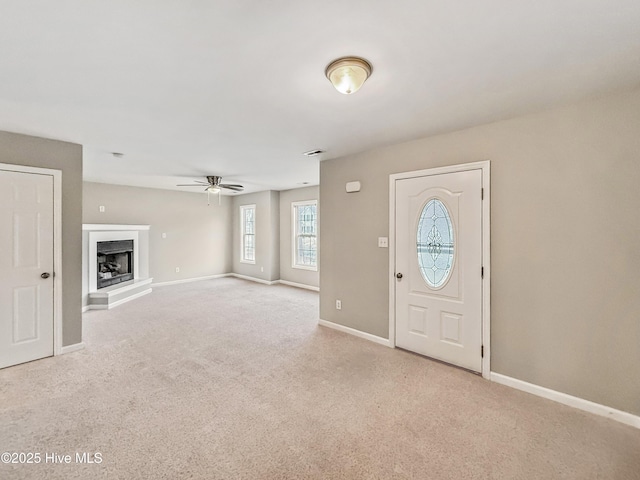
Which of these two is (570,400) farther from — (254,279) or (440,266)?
(254,279)

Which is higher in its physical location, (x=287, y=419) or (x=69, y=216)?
(x=69, y=216)

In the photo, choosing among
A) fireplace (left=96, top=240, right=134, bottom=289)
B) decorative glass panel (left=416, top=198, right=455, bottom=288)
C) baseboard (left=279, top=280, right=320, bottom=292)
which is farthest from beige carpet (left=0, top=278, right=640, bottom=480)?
baseboard (left=279, top=280, right=320, bottom=292)

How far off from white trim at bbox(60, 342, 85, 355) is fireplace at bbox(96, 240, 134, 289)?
2535 mm

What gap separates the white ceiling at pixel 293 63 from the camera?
4.55ft

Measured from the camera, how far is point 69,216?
337 centimetres

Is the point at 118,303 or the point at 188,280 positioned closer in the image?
the point at 118,303

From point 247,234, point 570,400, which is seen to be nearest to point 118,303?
point 247,234

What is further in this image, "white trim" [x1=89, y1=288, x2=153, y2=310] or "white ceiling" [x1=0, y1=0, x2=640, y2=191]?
"white trim" [x1=89, y1=288, x2=153, y2=310]

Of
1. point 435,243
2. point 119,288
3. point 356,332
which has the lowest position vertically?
point 356,332

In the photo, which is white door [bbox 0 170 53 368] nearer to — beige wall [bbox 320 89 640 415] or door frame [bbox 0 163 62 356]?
door frame [bbox 0 163 62 356]

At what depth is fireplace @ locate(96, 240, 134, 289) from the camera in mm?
5777

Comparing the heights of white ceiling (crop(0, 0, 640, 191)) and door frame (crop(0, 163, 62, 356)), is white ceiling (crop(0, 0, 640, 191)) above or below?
above

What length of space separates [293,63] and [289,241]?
5846mm

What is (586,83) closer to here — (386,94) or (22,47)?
(386,94)
